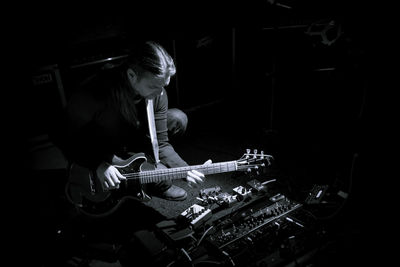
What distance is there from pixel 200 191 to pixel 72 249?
1.08m

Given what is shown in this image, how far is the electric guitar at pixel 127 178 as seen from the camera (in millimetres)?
2547

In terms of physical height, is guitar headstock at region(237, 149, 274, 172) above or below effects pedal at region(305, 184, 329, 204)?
above

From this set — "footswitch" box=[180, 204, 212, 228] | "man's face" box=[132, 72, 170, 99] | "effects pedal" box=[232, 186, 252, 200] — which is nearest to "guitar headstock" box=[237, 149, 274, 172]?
"effects pedal" box=[232, 186, 252, 200]

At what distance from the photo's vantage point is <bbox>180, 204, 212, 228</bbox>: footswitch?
248 centimetres

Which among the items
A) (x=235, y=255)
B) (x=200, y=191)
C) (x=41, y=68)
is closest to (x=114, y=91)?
(x=200, y=191)

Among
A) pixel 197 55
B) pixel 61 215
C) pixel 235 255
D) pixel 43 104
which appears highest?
pixel 197 55

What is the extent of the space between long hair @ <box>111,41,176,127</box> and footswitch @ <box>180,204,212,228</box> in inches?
31.6

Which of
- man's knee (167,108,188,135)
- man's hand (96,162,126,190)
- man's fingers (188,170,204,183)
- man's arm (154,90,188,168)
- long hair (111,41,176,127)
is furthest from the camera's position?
man's knee (167,108,188,135)

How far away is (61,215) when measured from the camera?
2.90 metres

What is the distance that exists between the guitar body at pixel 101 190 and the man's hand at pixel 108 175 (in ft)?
0.20

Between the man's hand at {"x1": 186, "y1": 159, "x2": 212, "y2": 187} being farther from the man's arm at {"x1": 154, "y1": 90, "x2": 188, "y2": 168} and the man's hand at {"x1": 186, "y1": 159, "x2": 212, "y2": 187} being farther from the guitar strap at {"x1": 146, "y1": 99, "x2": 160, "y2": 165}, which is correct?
the guitar strap at {"x1": 146, "y1": 99, "x2": 160, "y2": 165}

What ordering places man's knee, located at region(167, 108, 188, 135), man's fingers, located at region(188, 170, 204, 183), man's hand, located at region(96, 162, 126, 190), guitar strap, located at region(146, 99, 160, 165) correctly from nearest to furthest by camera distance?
man's hand, located at region(96, 162, 126, 190) < man's fingers, located at region(188, 170, 204, 183) < guitar strap, located at region(146, 99, 160, 165) < man's knee, located at region(167, 108, 188, 135)

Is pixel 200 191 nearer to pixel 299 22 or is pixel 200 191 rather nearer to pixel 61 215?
pixel 61 215

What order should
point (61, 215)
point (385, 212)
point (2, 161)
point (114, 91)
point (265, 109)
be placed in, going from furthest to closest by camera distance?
point (265, 109) → point (2, 161) → point (61, 215) → point (385, 212) → point (114, 91)
